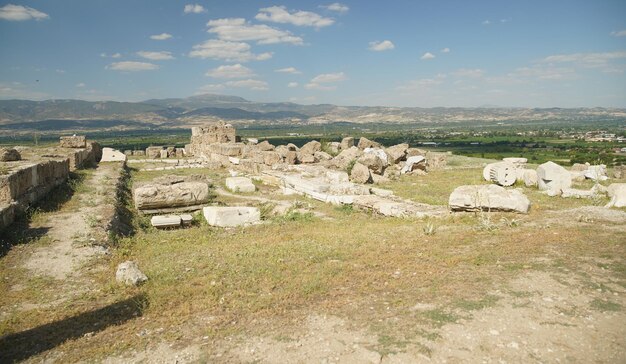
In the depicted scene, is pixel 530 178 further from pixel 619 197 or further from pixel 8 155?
pixel 8 155

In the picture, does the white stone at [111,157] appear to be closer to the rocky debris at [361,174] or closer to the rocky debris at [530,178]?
the rocky debris at [361,174]

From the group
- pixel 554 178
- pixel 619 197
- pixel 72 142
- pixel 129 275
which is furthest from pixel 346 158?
pixel 129 275

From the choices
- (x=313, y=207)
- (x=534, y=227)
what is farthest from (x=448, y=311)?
(x=313, y=207)

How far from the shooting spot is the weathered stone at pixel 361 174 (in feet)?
61.7

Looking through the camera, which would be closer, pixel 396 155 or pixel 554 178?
pixel 554 178

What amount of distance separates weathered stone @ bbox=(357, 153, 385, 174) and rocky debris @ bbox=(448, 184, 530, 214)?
30.5 ft

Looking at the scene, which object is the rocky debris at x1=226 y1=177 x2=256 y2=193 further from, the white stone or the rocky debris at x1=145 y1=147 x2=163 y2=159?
the rocky debris at x1=145 y1=147 x2=163 y2=159

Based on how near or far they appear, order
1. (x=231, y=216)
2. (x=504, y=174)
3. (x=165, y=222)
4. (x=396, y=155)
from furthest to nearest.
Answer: (x=396, y=155), (x=504, y=174), (x=231, y=216), (x=165, y=222)

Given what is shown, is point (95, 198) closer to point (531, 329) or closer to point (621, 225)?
point (531, 329)

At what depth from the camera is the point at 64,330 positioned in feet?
15.9

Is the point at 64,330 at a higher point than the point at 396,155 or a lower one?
lower

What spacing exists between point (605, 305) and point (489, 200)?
603 centimetres

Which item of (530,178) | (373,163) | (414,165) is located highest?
(373,163)

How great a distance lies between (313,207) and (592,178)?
45.6 feet
